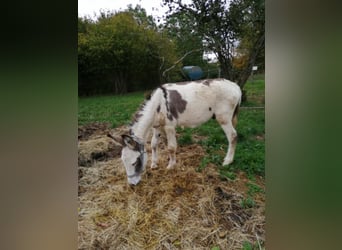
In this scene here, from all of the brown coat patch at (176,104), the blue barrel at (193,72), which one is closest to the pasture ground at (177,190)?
the brown coat patch at (176,104)

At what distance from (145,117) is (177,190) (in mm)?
490

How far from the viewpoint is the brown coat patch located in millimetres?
1837

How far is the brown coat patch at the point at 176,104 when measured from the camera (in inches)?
72.3

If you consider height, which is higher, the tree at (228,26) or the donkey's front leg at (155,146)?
the tree at (228,26)

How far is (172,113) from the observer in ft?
6.06

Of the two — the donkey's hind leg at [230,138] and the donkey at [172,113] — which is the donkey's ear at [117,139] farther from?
the donkey's hind leg at [230,138]

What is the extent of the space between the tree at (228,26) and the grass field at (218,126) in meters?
0.15

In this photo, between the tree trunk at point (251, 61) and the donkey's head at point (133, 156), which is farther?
the donkey's head at point (133, 156)

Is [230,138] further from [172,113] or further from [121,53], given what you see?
[121,53]
